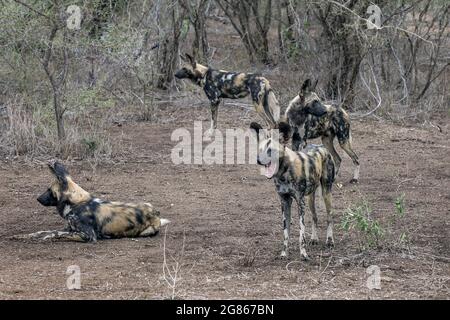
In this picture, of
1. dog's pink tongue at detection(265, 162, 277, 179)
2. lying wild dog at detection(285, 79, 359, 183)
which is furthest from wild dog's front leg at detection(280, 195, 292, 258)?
lying wild dog at detection(285, 79, 359, 183)

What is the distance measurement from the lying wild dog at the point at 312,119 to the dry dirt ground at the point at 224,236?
0.54 meters

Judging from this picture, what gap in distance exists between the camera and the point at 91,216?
7340 millimetres

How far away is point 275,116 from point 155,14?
9.64ft

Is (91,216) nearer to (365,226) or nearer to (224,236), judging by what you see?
(224,236)

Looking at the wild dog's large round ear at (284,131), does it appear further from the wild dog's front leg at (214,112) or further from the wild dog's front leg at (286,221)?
the wild dog's front leg at (214,112)

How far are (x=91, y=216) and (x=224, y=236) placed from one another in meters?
1.04

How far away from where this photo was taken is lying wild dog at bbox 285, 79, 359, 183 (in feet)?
30.5

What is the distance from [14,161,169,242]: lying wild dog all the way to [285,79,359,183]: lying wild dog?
2.28 meters

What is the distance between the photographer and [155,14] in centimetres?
1373

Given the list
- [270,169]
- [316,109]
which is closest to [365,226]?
[270,169]

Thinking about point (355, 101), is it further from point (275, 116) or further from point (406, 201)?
point (406, 201)

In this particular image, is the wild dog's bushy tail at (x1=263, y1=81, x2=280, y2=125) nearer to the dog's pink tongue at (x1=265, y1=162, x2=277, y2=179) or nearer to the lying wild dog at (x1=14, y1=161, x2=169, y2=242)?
the lying wild dog at (x1=14, y1=161, x2=169, y2=242)

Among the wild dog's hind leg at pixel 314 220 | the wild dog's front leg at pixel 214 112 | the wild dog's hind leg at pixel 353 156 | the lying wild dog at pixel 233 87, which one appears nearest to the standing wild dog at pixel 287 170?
the wild dog's hind leg at pixel 314 220
